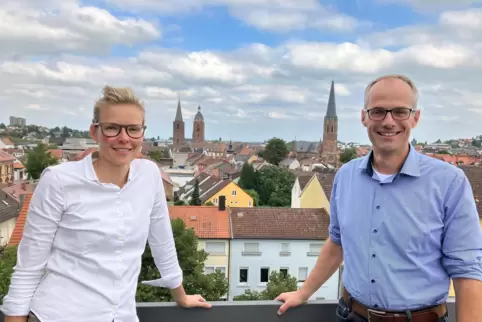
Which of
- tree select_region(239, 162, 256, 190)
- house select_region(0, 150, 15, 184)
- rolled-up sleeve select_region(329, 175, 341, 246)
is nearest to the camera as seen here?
rolled-up sleeve select_region(329, 175, 341, 246)

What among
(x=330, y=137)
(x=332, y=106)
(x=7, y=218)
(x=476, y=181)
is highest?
(x=332, y=106)

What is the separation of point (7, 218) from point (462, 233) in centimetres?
2055

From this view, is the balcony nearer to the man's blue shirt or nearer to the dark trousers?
the dark trousers

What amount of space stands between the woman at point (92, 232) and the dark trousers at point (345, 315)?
76 cm

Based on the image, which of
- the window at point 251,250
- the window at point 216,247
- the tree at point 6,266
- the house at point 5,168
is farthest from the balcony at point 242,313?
the house at point 5,168

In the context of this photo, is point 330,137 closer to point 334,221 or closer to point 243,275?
point 243,275

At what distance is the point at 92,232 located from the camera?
4.36 feet

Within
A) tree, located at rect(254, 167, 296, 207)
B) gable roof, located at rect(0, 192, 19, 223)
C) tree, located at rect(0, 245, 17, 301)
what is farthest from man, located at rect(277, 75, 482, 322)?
tree, located at rect(254, 167, 296, 207)

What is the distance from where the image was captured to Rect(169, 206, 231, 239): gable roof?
1599 cm

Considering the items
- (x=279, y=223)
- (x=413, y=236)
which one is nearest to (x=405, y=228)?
(x=413, y=236)

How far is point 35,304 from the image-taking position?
1.31m

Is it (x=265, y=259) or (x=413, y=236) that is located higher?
(x=413, y=236)

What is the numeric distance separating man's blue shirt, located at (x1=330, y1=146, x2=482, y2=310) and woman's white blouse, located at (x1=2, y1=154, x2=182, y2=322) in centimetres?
77

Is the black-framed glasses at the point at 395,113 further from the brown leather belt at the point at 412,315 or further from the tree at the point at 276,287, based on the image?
the tree at the point at 276,287
